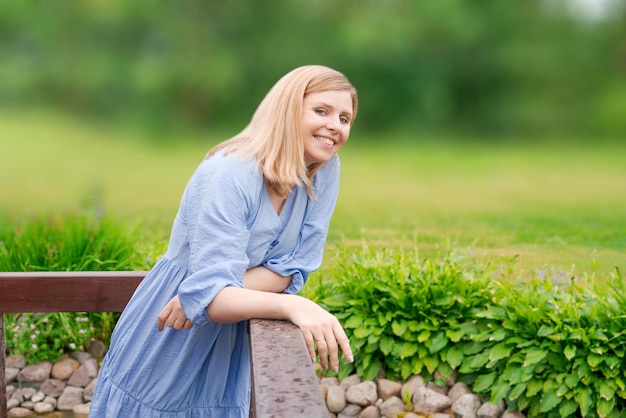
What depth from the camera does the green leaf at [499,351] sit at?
2.76 meters

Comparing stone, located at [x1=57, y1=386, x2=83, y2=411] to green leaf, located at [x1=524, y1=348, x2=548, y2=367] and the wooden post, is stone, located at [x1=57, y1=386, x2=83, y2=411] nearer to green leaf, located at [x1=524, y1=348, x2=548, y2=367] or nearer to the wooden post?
the wooden post

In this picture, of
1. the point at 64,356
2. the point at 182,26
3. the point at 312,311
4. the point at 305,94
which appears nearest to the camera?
the point at 312,311

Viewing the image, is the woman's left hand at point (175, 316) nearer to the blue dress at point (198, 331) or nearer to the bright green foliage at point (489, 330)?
the blue dress at point (198, 331)

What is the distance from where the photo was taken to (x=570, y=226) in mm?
4852

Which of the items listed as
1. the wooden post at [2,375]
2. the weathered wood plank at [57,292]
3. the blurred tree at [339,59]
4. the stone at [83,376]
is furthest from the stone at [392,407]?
the blurred tree at [339,59]

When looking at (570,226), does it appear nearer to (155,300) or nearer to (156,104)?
(155,300)

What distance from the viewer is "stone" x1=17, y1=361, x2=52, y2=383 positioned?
125 inches

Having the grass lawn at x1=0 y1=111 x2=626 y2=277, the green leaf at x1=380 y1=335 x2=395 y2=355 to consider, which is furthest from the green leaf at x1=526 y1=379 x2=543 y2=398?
the grass lawn at x1=0 y1=111 x2=626 y2=277

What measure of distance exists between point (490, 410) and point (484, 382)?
0.09 meters

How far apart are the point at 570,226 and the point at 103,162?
27.8 feet

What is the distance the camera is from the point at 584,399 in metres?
2.66

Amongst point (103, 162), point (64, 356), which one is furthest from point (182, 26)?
point (64, 356)

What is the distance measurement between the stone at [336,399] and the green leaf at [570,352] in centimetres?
72

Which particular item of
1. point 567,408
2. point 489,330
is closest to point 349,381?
point 489,330
